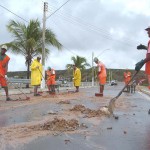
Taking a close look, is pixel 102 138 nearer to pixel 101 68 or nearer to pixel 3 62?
pixel 3 62

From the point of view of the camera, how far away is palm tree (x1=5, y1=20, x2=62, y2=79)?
1452 inches

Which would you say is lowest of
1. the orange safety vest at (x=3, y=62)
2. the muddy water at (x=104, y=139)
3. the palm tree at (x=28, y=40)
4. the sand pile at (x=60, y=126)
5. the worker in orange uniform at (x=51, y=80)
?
the muddy water at (x=104, y=139)

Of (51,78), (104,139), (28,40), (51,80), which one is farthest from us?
(28,40)

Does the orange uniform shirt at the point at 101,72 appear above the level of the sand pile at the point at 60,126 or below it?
above

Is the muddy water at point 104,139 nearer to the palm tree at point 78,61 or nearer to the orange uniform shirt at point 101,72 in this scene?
the orange uniform shirt at point 101,72

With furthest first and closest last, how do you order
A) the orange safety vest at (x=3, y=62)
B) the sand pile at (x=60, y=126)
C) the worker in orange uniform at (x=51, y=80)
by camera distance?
the worker in orange uniform at (x=51, y=80), the orange safety vest at (x=3, y=62), the sand pile at (x=60, y=126)

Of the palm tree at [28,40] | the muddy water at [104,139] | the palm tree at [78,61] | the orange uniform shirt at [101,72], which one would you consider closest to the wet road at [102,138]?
the muddy water at [104,139]

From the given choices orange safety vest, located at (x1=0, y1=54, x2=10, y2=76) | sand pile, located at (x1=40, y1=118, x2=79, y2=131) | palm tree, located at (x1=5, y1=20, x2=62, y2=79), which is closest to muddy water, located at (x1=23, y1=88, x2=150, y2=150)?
sand pile, located at (x1=40, y1=118, x2=79, y2=131)

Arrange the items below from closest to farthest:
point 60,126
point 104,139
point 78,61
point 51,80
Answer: point 104,139 → point 60,126 → point 51,80 → point 78,61

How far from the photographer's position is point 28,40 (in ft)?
121

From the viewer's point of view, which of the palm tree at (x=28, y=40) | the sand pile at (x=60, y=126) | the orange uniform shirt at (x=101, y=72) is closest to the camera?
the sand pile at (x=60, y=126)

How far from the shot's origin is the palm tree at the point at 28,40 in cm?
3688

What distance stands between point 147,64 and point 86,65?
60431mm

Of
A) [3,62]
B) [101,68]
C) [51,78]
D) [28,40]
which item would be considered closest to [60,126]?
[3,62]
